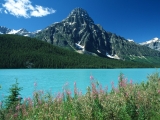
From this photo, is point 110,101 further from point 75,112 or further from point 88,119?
point 75,112

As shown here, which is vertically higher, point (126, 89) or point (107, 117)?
point (126, 89)

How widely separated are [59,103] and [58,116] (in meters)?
2.21

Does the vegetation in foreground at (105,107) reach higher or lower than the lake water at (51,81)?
higher

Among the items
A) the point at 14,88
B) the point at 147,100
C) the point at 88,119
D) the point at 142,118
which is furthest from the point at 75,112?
the point at 14,88

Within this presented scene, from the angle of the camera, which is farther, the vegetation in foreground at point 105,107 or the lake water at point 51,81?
the lake water at point 51,81

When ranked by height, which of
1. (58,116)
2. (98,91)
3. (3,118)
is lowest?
(3,118)

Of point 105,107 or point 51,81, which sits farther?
point 51,81

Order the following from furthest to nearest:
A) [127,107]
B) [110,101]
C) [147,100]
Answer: [147,100], [127,107], [110,101]

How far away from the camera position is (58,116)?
7797mm

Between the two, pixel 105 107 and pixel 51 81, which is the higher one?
pixel 105 107

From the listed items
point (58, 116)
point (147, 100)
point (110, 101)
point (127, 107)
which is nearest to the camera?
point (58, 116)

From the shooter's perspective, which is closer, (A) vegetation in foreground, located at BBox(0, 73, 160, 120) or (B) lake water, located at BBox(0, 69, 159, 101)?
(A) vegetation in foreground, located at BBox(0, 73, 160, 120)

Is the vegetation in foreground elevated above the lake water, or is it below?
above

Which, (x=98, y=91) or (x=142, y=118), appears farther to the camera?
(x=98, y=91)
